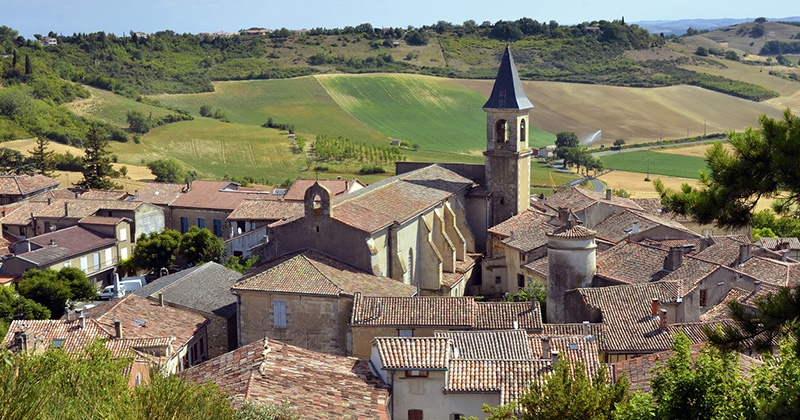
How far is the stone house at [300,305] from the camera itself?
94.0 ft

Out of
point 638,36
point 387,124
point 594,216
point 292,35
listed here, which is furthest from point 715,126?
point 292,35

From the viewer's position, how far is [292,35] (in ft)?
534

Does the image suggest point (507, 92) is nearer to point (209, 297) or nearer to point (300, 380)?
point (209, 297)

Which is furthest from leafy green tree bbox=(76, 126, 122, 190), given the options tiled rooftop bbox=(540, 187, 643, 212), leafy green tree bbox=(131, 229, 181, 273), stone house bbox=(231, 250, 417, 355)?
stone house bbox=(231, 250, 417, 355)

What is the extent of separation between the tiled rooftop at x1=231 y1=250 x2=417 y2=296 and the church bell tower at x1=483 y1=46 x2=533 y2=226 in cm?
1340

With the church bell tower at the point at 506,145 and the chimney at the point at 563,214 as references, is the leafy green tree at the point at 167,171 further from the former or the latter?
the chimney at the point at 563,214

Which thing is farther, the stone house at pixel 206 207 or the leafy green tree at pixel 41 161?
the leafy green tree at pixel 41 161

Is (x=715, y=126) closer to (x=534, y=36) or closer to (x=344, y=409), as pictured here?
(x=534, y=36)

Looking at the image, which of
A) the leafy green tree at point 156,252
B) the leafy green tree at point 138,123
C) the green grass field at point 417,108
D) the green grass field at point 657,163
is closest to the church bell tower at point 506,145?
the leafy green tree at point 156,252

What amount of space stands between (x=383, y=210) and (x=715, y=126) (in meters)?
79.4

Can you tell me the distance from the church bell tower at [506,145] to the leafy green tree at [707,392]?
28508 mm

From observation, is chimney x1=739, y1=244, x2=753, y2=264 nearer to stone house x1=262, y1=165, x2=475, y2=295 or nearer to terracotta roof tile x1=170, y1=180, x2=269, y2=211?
stone house x1=262, y1=165, x2=475, y2=295

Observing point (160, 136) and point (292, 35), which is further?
point (292, 35)

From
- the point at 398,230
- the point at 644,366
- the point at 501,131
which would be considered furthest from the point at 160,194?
the point at 644,366
